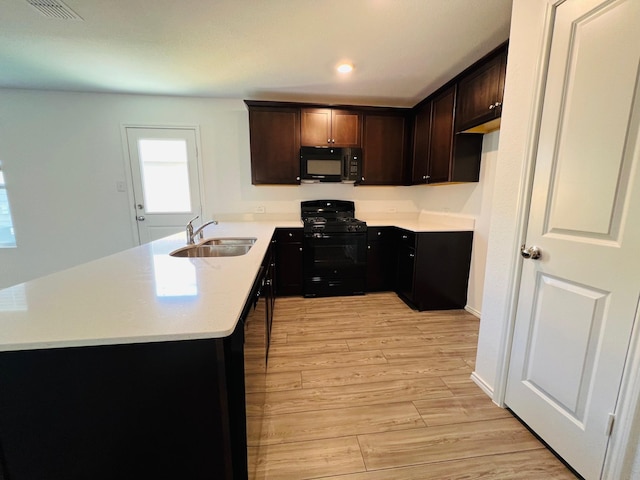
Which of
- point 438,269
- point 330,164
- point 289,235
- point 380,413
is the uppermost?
point 330,164

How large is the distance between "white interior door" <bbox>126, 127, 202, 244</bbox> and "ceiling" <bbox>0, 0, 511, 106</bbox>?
0.55m

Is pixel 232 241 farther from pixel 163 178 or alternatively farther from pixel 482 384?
pixel 482 384

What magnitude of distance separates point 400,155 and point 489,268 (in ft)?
7.09

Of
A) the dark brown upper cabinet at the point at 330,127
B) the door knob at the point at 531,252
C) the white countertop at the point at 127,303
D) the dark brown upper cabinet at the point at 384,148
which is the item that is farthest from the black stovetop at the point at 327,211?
the white countertop at the point at 127,303

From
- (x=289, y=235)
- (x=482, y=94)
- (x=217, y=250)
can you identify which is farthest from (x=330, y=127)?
(x=217, y=250)

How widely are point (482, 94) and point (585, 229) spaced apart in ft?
5.22

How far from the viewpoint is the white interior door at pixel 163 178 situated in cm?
320

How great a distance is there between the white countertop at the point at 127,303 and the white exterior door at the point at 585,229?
4.78ft

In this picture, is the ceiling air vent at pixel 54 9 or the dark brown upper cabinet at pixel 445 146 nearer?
the ceiling air vent at pixel 54 9

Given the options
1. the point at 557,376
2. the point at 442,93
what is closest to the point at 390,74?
the point at 442,93

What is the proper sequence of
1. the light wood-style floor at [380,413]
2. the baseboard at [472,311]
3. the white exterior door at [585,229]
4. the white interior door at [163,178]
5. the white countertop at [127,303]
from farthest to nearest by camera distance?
the white interior door at [163,178], the baseboard at [472,311], the light wood-style floor at [380,413], the white exterior door at [585,229], the white countertop at [127,303]

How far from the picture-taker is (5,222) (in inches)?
121

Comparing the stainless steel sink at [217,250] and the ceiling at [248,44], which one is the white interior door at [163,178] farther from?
the stainless steel sink at [217,250]

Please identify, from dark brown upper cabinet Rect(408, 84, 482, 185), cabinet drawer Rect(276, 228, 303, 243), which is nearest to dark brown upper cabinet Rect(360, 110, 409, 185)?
dark brown upper cabinet Rect(408, 84, 482, 185)
